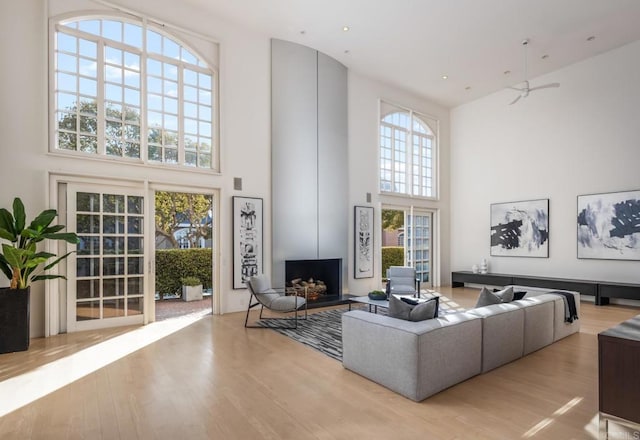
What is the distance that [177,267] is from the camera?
842cm

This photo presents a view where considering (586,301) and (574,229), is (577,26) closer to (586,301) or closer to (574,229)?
(574,229)

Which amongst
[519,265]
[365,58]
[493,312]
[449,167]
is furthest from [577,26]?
[493,312]

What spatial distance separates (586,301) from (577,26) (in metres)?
5.46

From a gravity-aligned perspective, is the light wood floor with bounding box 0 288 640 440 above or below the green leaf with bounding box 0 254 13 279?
below

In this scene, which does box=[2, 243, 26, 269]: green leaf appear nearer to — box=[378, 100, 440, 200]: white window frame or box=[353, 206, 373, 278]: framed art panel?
box=[353, 206, 373, 278]: framed art panel

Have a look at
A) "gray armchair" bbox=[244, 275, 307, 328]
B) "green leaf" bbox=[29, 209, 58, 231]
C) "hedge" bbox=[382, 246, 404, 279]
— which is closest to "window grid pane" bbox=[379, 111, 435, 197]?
"hedge" bbox=[382, 246, 404, 279]

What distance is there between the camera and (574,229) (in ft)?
25.6

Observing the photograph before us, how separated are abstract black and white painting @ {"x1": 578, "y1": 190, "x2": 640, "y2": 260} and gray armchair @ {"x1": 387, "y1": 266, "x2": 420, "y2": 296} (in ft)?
12.7

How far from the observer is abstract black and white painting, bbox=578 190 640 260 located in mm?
6941

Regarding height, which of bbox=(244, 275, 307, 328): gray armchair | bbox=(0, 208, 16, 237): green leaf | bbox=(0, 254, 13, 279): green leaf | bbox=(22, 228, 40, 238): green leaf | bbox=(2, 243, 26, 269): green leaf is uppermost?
bbox=(0, 208, 16, 237): green leaf

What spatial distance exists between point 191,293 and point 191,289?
92mm

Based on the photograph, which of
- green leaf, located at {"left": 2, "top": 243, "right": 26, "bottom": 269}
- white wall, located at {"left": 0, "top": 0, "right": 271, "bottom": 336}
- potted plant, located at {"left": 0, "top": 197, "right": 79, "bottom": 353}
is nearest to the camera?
green leaf, located at {"left": 2, "top": 243, "right": 26, "bottom": 269}

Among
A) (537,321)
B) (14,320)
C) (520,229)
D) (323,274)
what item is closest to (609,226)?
(520,229)

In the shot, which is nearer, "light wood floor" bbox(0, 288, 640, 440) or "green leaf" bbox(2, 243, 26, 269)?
"light wood floor" bbox(0, 288, 640, 440)
